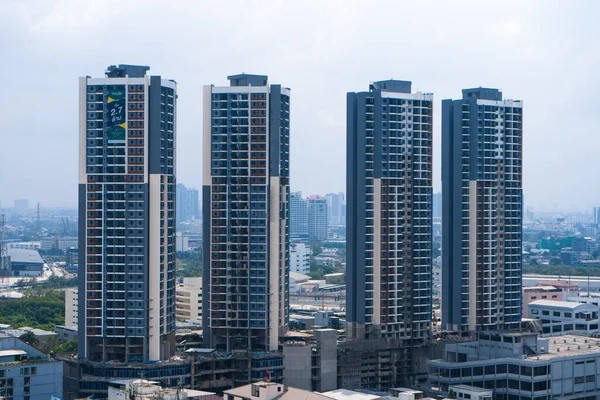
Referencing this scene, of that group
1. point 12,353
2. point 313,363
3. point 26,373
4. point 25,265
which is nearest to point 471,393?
point 313,363

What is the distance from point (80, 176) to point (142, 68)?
14.1 feet

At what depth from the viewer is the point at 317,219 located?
443 feet

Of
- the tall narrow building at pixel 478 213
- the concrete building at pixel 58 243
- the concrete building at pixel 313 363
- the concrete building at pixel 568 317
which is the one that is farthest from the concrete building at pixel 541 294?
the concrete building at pixel 58 243

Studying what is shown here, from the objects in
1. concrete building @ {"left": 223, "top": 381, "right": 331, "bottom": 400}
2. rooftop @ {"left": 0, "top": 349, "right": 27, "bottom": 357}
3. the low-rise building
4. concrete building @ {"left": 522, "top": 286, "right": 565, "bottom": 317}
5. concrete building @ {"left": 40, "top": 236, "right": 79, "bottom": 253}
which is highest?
concrete building @ {"left": 40, "top": 236, "right": 79, "bottom": 253}

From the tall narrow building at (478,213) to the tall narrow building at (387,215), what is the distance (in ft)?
6.48

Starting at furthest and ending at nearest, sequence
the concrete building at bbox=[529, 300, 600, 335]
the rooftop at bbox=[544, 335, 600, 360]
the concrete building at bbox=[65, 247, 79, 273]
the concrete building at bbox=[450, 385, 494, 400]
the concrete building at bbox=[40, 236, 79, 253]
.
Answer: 1. the concrete building at bbox=[40, 236, 79, 253]
2. the concrete building at bbox=[65, 247, 79, 273]
3. the concrete building at bbox=[529, 300, 600, 335]
4. the rooftop at bbox=[544, 335, 600, 360]
5. the concrete building at bbox=[450, 385, 494, 400]

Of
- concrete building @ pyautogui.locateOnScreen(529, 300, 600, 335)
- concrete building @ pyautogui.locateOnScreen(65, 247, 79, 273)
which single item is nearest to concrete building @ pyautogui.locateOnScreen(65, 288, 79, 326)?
concrete building @ pyautogui.locateOnScreen(529, 300, 600, 335)

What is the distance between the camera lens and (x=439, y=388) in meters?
35.3

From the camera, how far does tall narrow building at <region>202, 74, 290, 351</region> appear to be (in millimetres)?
38188

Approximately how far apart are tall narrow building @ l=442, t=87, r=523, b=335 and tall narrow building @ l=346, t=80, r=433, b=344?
6.48 feet

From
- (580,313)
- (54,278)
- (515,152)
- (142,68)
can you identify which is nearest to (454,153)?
(515,152)

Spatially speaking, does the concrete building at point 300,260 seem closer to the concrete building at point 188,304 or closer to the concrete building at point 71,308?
the concrete building at point 188,304

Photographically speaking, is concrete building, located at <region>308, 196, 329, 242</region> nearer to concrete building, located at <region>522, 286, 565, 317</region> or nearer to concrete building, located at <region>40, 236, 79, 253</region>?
concrete building, located at <region>40, 236, 79, 253</region>

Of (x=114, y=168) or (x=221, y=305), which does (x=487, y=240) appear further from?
(x=114, y=168)
